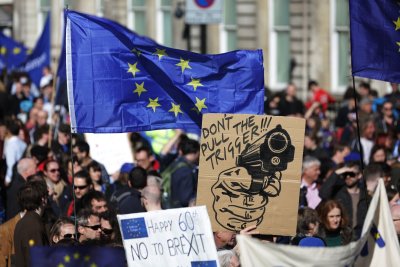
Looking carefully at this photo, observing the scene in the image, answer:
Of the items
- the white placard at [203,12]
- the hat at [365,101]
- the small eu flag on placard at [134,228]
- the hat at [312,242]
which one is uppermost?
the white placard at [203,12]

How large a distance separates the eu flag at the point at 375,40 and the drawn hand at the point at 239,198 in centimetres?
138

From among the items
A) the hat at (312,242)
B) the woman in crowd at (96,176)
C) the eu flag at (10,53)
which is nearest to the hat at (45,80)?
the eu flag at (10,53)

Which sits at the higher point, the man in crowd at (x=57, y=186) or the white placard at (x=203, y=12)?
the white placard at (x=203, y=12)

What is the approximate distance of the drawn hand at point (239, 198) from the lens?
10.2m

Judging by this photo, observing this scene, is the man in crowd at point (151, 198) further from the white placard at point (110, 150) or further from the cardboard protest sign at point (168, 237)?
the white placard at point (110, 150)

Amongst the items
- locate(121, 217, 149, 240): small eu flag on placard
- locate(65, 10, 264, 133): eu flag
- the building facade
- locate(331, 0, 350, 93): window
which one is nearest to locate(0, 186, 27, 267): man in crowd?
locate(65, 10, 264, 133): eu flag

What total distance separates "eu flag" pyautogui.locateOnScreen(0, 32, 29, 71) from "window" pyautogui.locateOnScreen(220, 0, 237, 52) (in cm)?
547

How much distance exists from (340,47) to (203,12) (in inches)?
285

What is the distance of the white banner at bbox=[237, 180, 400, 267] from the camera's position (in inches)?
330

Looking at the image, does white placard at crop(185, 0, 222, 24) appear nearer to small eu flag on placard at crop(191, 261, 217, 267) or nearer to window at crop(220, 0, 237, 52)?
window at crop(220, 0, 237, 52)

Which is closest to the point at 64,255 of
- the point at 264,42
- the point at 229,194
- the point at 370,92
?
the point at 229,194

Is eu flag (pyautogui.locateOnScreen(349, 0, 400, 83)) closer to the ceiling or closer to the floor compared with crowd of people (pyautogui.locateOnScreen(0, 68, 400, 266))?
closer to the ceiling

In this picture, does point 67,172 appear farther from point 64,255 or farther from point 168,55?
point 64,255

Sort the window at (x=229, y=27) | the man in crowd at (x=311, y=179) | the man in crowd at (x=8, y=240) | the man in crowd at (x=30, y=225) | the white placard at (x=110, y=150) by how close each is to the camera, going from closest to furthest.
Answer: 1. the man in crowd at (x=30, y=225)
2. the man in crowd at (x=8, y=240)
3. the man in crowd at (x=311, y=179)
4. the white placard at (x=110, y=150)
5. the window at (x=229, y=27)
